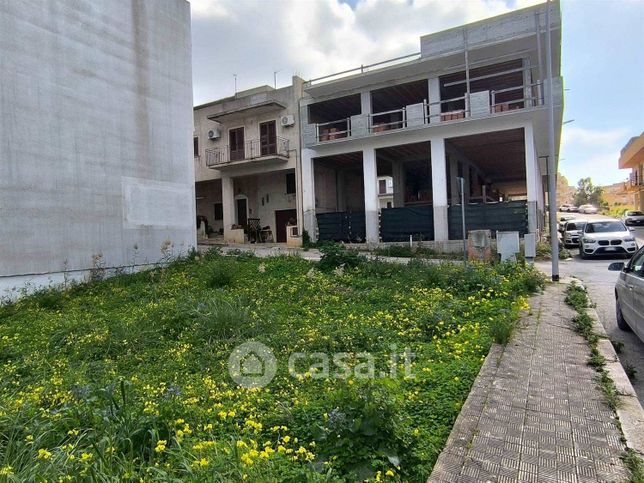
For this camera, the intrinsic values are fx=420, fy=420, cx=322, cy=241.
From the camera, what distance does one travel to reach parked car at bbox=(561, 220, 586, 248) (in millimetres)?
20702

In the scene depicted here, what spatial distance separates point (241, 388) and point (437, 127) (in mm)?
15842

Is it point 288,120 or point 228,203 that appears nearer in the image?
point 288,120

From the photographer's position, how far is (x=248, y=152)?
22.8 m

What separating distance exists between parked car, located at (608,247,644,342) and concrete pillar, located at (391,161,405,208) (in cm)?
1702

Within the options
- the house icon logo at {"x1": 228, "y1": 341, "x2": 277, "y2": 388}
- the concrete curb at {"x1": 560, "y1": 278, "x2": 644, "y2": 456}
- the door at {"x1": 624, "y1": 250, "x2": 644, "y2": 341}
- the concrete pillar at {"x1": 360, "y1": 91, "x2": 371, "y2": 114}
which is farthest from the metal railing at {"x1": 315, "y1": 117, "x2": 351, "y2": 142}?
the concrete curb at {"x1": 560, "y1": 278, "x2": 644, "y2": 456}

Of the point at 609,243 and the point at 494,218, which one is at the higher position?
the point at 494,218

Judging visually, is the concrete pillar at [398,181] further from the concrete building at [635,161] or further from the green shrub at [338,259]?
the concrete building at [635,161]

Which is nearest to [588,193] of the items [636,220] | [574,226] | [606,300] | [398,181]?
[636,220]

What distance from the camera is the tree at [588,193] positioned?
7494cm

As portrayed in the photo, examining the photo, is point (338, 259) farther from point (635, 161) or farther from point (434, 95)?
point (635, 161)

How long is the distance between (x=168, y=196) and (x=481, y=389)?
12642 millimetres

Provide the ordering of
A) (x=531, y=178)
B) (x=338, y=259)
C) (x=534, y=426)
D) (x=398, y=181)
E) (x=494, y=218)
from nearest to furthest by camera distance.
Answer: (x=534, y=426), (x=338, y=259), (x=531, y=178), (x=494, y=218), (x=398, y=181)

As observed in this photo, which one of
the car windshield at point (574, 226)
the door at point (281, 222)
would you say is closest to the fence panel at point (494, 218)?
the car windshield at point (574, 226)

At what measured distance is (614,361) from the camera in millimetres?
4430
